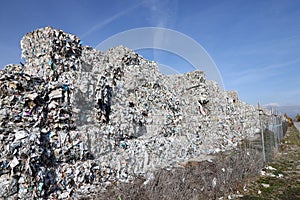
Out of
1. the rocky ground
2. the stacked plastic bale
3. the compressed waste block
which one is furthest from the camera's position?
the stacked plastic bale

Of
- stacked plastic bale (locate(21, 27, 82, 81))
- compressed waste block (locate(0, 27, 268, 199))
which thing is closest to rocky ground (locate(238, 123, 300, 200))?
compressed waste block (locate(0, 27, 268, 199))

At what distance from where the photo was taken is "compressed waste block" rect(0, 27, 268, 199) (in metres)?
2.83

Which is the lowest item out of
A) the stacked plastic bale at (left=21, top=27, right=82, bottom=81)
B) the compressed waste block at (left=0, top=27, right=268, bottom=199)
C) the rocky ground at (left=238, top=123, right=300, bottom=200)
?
the rocky ground at (left=238, top=123, right=300, bottom=200)

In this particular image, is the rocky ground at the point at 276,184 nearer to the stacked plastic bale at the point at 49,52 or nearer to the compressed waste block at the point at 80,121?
the compressed waste block at the point at 80,121

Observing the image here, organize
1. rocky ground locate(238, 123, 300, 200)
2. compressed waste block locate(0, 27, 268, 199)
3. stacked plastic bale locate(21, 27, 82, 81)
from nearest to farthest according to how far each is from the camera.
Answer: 1. compressed waste block locate(0, 27, 268, 199)
2. rocky ground locate(238, 123, 300, 200)
3. stacked plastic bale locate(21, 27, 82, 81)

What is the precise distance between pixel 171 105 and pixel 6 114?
371cm

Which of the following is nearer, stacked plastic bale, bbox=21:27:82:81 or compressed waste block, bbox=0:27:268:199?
compressed waste block, bbox=0:27:268:199

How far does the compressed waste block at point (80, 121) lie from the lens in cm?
283

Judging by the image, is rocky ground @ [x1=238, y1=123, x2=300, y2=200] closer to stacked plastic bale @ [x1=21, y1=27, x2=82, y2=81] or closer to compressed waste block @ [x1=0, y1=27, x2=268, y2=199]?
compressed waste block @ [x1=0, y1=27, x2=268, y2=199]

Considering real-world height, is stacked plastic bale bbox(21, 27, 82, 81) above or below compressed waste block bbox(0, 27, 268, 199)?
above

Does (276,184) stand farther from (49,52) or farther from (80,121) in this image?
(49,52)

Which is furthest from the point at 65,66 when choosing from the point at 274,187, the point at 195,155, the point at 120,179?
the point at 274,187

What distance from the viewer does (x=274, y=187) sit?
3740 millimetres

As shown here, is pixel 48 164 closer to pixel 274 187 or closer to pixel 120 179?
pixel 120 179
